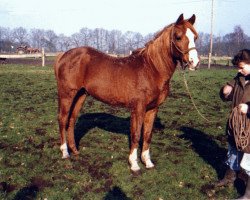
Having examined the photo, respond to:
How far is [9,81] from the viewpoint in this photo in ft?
50.2

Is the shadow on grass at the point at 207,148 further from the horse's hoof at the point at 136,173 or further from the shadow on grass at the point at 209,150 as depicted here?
the horse's hoof at the point at 136,173

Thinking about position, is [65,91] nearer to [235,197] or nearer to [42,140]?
[42,140]

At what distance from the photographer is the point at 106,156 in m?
6.18

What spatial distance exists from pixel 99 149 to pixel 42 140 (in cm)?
151

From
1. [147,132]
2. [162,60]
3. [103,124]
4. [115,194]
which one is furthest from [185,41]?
[103,124]

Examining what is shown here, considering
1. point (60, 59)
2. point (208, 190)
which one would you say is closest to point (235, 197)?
point (208, 190)

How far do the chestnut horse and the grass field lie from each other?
0.48 m

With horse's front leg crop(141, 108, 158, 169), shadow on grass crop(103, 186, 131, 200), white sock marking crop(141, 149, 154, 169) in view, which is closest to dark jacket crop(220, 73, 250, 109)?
horse's front leg crop(141, 108, 158, 169)

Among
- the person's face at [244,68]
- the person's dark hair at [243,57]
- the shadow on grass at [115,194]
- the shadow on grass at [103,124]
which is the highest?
the person's dark hair at [243,57]

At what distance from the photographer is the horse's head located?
4.63 meters

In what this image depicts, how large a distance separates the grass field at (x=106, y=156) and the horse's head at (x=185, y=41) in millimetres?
2120

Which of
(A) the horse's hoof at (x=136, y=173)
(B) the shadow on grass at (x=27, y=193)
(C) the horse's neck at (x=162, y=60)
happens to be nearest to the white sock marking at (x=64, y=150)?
(B) the shadow on grass at (x=27, y=193)

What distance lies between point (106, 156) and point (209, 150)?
7.74ft

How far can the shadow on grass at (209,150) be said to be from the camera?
5469 mm
